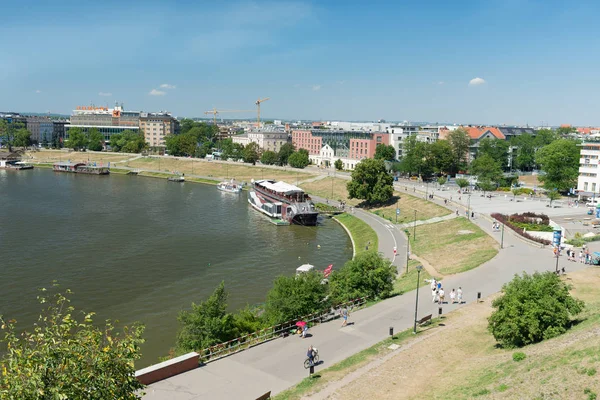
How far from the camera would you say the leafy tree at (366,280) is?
35.3 meters

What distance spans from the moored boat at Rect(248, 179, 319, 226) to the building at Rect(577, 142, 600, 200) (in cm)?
4672

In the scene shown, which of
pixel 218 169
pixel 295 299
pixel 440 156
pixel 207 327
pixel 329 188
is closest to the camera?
pixel 207 327

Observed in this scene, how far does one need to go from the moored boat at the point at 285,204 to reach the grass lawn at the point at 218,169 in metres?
26.1

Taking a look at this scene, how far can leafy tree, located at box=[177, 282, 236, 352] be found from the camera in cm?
2708

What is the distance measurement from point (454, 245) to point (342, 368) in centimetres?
3193

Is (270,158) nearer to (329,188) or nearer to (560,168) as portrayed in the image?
(329,188)

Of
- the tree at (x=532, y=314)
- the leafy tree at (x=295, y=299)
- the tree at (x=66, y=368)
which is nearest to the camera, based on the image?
the tree at (x=66, y=368)

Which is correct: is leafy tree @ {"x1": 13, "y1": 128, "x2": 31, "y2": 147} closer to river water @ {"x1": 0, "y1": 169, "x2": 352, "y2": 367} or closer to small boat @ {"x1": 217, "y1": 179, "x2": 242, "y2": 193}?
river water @ {"x1": 0, "y1": 169, "x2": 352, "y2": 367}

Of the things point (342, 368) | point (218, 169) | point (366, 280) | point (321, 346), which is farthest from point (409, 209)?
point (218, 169)

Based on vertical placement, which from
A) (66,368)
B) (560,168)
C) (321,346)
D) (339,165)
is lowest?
(321,346)

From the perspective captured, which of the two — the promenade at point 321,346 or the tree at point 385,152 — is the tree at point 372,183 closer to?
the promenade at point 321,346

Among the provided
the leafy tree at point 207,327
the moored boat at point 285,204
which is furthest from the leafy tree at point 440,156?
the leafy tree at point 207,327

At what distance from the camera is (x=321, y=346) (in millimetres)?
27562

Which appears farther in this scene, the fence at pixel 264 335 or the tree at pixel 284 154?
the tree at pixel 284 154
